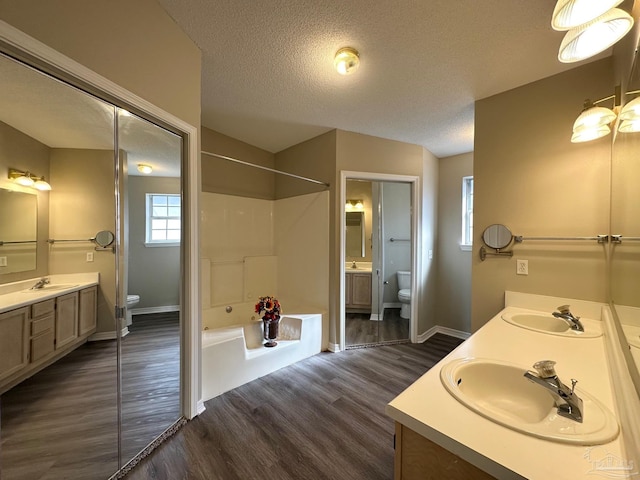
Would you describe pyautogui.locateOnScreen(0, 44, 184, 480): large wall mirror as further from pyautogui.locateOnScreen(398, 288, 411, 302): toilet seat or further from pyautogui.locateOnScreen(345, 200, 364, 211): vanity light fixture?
pyautogui.locateOnScreen(398, 288, 411, 302): toilet seat

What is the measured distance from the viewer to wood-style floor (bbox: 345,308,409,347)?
10.5 ft

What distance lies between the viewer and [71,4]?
1.06 meters

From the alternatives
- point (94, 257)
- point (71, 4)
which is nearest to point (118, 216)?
point (94, 257)

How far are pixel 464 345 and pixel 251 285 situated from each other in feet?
9.22

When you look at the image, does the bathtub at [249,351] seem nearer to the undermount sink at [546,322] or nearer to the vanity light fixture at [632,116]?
the undermount sink at [546,322]

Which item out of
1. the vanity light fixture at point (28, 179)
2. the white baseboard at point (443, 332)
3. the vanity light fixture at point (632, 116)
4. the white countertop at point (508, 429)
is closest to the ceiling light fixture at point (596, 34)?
the vanity light fixture at point (632, 116)

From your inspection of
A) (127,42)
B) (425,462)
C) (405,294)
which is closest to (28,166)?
(127,42)

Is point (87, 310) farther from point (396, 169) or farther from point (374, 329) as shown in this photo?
point (396, 169)

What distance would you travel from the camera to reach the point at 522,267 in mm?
1915

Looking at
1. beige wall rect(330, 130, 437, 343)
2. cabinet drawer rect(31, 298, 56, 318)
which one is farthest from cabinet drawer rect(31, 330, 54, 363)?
beige wall rect(330, 130, 437, 343)

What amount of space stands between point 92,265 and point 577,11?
2.33 metres

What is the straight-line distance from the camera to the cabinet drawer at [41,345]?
1165 mm

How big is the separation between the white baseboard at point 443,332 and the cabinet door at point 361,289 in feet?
2.65

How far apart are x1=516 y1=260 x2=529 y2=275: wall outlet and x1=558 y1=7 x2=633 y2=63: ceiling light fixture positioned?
4.62 ft
